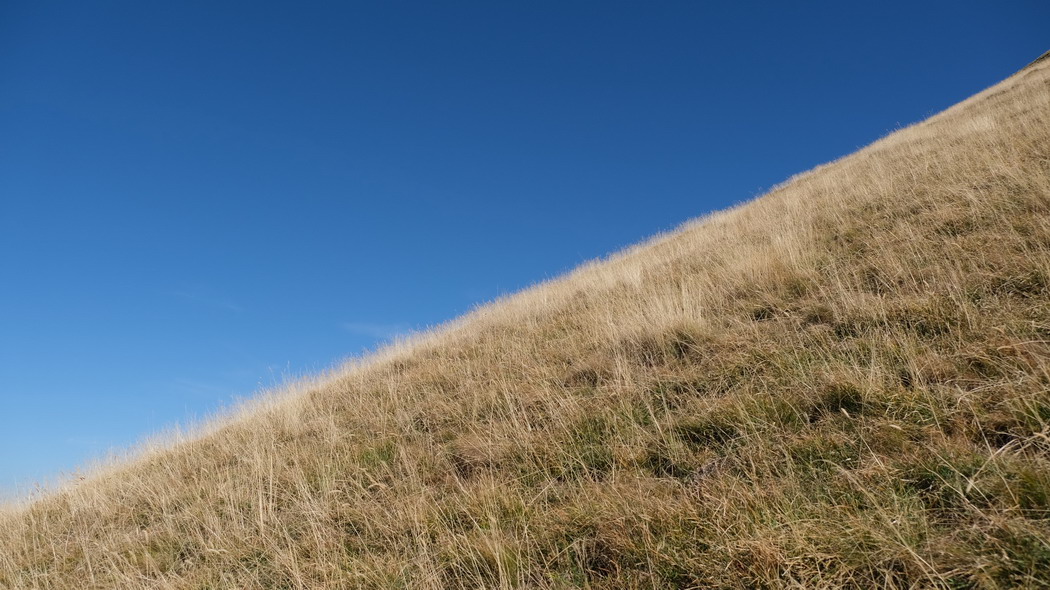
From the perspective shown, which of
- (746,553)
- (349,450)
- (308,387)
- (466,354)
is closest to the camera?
(746,553)

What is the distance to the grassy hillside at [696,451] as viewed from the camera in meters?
2.34

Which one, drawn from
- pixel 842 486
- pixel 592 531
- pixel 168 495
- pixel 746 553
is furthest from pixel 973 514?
pixel 168 495

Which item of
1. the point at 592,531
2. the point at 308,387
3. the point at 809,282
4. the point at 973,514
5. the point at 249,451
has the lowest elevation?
the point at 973,514

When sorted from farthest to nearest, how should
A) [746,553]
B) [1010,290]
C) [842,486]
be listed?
[1010,290], [842,486], [746,553]

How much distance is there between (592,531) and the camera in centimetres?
292

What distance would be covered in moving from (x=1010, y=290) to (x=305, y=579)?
5582mm

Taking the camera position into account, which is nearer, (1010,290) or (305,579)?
(305,579)

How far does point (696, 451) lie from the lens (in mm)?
3445

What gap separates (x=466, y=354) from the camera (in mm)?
7727

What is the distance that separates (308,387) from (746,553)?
29.2 feet

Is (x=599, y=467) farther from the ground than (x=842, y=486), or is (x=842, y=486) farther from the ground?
(x=599, y=467)

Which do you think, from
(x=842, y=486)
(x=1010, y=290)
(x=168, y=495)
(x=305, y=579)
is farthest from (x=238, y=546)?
(x=1010, y=290)

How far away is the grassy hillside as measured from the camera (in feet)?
7.69

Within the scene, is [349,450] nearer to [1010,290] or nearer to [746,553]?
[746,553]
